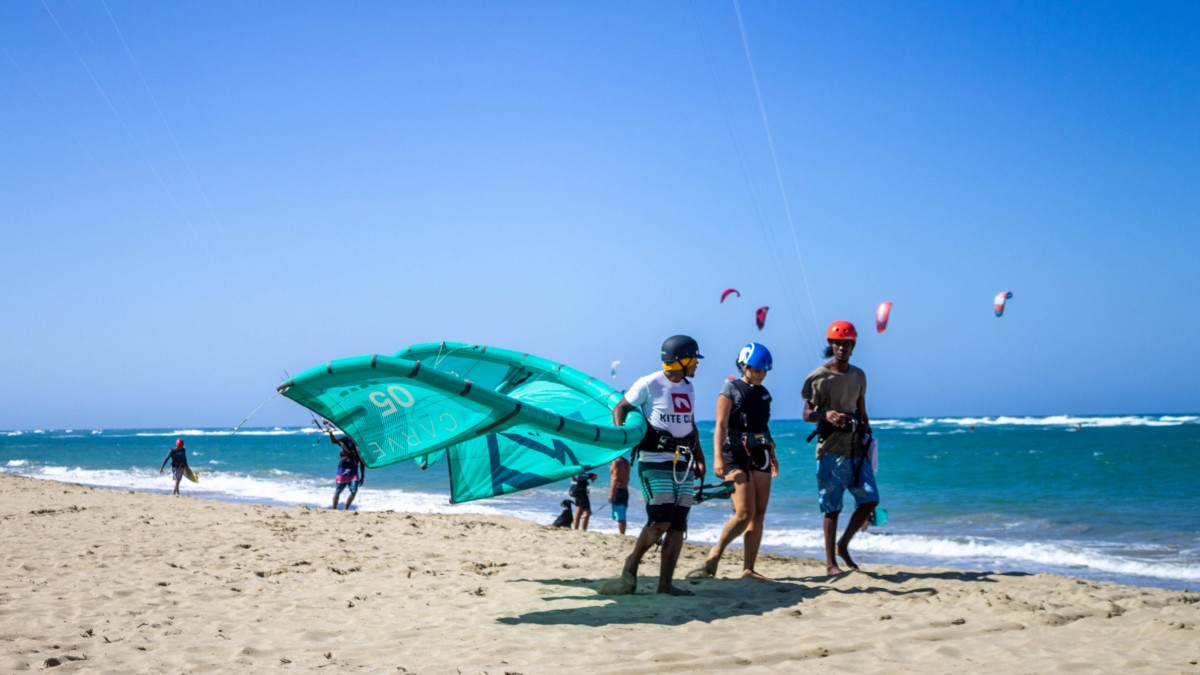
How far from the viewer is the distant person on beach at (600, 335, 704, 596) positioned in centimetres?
616

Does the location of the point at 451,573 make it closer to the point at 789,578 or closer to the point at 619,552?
the point at 619,552

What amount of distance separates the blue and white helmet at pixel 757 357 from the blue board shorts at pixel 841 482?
885mm

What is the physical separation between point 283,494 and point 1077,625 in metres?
24.0

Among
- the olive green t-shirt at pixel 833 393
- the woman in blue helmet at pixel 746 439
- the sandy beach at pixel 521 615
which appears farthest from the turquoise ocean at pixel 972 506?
the olive green t-shirt at pixel 833 393

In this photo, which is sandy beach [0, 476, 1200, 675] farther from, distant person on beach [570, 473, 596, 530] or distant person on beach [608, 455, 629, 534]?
distant person on beach [570, 473, 596, 530]

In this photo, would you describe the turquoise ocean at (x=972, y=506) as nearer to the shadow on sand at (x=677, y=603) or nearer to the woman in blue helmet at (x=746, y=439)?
the shadow on sand at (x=677, y=603)

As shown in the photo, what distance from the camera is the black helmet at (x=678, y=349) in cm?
627

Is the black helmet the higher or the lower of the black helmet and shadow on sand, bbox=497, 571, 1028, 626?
the higher

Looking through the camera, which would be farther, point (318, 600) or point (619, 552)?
point (619, 552)

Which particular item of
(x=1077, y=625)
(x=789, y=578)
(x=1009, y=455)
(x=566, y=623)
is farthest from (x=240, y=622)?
(x=1009, y=455)

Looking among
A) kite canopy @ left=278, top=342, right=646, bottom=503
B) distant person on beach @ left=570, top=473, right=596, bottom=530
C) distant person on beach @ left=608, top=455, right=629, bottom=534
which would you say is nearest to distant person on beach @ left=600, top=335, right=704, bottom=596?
kite canopy @ left=278, top=342, right=646, bottom=503

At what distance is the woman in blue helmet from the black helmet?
51 centimetres

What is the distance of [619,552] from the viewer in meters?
9.10

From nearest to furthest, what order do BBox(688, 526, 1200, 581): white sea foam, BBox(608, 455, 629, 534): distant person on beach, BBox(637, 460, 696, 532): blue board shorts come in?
BBox(637, 460, 696, 532): blue board shorts
BBox(608, 455, 629, 534): distant person on beach
BBox(688, 526, 1200, 581): white sea foam
